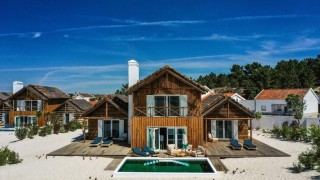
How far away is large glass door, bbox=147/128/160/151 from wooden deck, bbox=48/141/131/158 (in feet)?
6.29

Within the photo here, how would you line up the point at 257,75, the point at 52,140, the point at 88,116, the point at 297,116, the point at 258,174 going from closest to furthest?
the point at 258,174 → the point at 88,116 → the point at 52,140 → the point at 297,116 → the point at 257,75

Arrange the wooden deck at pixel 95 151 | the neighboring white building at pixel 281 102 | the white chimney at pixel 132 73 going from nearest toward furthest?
the wooden deck at pixel 95 151
the white chimney at pixel 132 73
the neighboring white building at pixel 281 102

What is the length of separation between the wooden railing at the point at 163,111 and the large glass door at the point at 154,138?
1386mm

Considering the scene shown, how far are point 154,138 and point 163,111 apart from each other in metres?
2.44

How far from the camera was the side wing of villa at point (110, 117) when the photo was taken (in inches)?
1089

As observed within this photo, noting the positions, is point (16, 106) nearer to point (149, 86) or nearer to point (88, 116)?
point (88, 116)

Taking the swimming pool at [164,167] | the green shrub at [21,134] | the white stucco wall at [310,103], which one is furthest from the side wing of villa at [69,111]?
the white stucco wall at [310,103]

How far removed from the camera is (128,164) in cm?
1959

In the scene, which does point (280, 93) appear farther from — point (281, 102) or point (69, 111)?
point (69, 111)

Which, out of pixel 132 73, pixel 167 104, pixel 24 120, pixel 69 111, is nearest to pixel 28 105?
pixel 24 120

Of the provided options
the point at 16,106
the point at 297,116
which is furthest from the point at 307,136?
the point at 16,106

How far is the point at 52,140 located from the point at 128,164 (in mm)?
15087

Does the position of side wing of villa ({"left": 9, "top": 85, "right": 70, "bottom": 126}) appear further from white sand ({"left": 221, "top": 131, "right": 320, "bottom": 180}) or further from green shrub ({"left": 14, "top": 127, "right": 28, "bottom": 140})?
white sand ({"left": 221, "top": 131, "right": 320, "bottom": 180})

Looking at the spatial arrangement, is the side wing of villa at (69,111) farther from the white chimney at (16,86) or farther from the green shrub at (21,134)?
the green shrub at (21,134)
